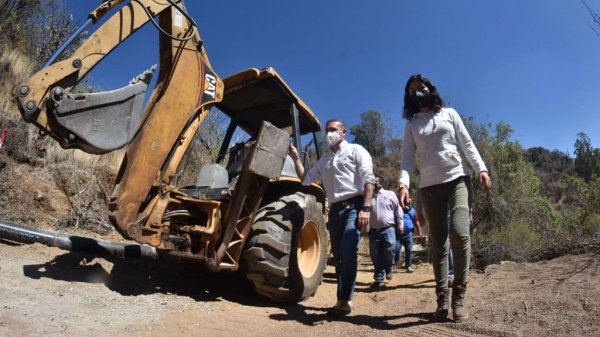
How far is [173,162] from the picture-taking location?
4047 mm

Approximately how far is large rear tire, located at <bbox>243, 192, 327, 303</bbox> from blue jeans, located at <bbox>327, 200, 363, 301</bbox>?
1.49ft

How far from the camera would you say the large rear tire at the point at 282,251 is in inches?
161

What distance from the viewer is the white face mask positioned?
4219 mm

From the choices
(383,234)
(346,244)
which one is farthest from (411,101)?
(383,234)

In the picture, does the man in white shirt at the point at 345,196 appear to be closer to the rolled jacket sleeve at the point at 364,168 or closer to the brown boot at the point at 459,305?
the rolled jacket sleeve at the point at 364,168

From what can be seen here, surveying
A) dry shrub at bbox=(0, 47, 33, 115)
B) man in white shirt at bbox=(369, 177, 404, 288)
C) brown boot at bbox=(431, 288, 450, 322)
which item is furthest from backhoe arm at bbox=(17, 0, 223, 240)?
dry shrub at bbox=(0, 47, 33, 115)

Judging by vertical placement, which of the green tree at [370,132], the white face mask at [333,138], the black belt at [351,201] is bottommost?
the black belt at [351,201]

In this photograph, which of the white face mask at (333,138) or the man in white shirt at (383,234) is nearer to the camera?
the white face mask at (333,138)

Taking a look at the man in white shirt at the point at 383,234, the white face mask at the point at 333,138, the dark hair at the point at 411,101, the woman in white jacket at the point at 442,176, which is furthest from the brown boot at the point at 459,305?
the man in white shirt at the point at 383,234

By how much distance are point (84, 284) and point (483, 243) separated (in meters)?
6.48

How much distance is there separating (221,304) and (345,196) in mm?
1540

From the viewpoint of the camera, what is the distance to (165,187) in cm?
390

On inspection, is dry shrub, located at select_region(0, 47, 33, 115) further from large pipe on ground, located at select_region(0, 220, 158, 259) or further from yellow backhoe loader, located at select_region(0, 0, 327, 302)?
yellow backhoe loader, located at select_region(0, 0, 327, 302)

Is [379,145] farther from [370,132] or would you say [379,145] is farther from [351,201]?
[351,201]
